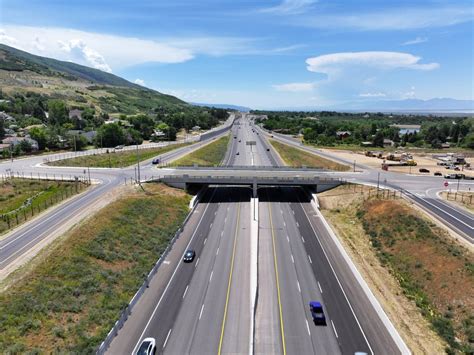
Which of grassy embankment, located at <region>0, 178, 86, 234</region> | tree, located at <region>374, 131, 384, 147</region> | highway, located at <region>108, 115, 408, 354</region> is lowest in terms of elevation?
highway, located at <region>108, 115, 408, 354</region>

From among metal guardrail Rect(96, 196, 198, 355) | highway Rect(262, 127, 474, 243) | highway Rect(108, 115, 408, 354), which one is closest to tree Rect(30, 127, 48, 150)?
highway Rect(108, 115, 408, 354)


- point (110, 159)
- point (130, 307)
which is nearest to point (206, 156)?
point (110, 159)

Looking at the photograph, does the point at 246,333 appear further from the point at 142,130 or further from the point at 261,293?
the point at 142,130

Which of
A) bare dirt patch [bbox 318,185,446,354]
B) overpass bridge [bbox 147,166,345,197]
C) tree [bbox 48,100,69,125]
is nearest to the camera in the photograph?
bare dirt patch [bbox 318,185,446,354]

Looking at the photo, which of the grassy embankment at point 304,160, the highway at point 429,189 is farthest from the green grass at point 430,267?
the grassy embankment at point 304,160

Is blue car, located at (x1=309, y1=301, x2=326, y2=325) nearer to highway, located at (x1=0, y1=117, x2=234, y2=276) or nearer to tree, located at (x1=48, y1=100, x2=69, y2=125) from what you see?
highway, located at (x1=0, y1=117, x2=234, y2=276)

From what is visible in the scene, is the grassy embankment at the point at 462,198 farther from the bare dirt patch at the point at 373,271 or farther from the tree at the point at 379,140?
the tree at the point at 379,140

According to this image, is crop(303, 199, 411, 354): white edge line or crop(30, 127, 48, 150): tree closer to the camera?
crop(303, 199, 411, 354): white edge line
